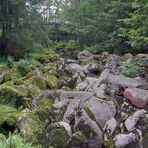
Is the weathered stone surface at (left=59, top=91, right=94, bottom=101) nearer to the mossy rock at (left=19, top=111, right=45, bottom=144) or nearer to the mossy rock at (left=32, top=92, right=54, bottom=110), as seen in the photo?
the mossy rock at (left=32, top=92, right=54, bottom=110)

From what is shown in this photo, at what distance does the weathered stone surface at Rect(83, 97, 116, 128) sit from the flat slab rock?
1424mm

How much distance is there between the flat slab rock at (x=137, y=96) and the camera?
35.6ft

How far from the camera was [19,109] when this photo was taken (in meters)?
8.69

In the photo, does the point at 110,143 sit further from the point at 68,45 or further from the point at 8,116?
the point at 68,45

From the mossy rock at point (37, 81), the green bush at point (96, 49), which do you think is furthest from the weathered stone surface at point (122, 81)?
the green bush at point (96, 49)

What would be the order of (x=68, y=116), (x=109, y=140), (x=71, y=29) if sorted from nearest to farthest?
1. (x=109, y=140)
2. (x=68, y=116)
3. (x=71, y=29)

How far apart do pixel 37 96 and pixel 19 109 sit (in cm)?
118

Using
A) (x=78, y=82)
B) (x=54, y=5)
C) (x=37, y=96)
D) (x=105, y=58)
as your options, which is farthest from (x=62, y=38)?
(x=37, y=96)

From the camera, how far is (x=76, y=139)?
23.8 ft

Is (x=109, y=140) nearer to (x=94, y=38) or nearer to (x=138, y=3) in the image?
(x=138, y=3)

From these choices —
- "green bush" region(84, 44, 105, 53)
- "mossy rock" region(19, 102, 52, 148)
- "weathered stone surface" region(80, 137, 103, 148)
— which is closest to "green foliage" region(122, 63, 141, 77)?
"mossy rock" region(19, 102, 52, 148)

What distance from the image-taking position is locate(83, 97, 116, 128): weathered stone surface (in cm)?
881

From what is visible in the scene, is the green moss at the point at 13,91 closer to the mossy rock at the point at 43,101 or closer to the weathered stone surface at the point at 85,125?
the mossy rock at the point at 43,101

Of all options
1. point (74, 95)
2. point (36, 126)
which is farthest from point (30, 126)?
point (74, 95)
